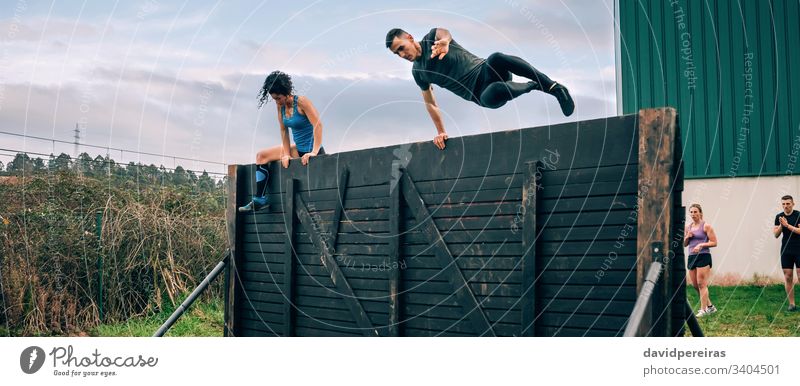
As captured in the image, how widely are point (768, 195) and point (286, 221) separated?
310 inches

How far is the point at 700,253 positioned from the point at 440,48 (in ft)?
18.1

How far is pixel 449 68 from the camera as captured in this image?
5.50 metres

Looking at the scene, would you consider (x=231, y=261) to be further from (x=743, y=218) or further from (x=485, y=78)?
(x=743, y=218)

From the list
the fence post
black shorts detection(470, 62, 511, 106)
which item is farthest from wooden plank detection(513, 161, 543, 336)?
the fence post

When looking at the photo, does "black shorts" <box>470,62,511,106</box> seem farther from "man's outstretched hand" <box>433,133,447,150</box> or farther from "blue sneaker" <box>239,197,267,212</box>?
"blue sneaker" <box>239,197,267,212</box>

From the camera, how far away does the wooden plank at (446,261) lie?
4734 mm

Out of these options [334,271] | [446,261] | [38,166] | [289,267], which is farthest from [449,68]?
[38,166]

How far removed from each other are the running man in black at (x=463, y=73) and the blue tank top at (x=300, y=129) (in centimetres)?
140

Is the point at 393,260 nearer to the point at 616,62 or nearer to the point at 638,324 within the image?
the point at 638,324

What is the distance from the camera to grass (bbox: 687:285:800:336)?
25.2 ft

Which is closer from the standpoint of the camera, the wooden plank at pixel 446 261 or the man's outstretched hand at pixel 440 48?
the wooden plank at pixel 446 261

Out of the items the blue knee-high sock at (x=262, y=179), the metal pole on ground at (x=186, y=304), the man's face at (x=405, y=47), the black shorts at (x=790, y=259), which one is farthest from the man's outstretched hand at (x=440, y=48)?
the black shorts at (x=790, y=259)

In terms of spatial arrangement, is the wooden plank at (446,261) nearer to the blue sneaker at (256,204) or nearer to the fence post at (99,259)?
the blue sneaker at (256,204)

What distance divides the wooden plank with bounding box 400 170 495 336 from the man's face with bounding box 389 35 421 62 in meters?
0.99
